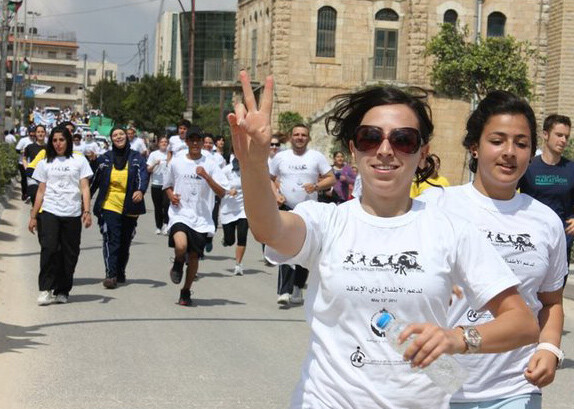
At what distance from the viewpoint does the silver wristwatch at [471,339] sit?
3346mm

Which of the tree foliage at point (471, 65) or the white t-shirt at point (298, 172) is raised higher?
the tree foliage at point (471, 65)

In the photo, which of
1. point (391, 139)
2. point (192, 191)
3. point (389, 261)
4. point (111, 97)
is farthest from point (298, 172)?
point (111, 97)

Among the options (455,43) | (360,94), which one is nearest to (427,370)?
(360,94)

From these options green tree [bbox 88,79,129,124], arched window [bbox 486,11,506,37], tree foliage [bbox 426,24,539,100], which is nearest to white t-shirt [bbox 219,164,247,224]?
tree foliage [bbox 426,24,539,100]

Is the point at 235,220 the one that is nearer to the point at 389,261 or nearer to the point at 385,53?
the point at 389,261

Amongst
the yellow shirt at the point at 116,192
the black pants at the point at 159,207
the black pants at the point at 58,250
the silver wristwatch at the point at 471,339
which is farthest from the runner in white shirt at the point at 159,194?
the silver wristwatch at the point at 471,339

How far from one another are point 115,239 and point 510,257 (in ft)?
32.3

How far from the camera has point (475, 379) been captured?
4.40m

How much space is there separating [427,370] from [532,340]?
0.40m

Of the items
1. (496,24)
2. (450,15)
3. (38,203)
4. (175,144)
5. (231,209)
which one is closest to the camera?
(38,203)

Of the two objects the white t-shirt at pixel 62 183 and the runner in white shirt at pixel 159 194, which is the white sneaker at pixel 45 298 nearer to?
the white t-shirt at pixel 62 183

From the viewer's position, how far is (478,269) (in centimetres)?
366

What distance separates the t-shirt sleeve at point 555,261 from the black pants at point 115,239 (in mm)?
9634

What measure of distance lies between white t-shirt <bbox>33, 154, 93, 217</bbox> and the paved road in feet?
3.51
